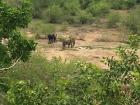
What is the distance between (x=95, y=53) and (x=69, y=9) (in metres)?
11.0

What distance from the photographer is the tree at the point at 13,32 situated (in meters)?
11.1

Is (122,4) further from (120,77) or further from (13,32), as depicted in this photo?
(120,77)

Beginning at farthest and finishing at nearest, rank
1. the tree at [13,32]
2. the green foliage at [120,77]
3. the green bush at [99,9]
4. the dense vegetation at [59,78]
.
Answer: the green bush at [99,9], the tree at [13,32], the green foliage at [120,77], the dense vegetation at [59,78]

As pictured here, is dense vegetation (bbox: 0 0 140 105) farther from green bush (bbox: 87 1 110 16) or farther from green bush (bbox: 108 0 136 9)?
green bush (bbox: 108 0 136 9)

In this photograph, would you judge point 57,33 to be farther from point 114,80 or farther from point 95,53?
point 114,80

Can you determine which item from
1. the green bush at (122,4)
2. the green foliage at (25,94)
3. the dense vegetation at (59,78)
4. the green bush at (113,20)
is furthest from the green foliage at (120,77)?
the green bush at (122,4)

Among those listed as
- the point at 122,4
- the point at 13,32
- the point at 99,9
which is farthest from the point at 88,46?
the point at 13,32

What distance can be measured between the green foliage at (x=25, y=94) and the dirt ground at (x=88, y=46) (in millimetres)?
16892

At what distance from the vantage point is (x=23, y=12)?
36.6ft

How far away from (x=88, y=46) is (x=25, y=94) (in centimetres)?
2210

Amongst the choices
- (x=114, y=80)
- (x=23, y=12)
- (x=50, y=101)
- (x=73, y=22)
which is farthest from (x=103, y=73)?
(x=73, y=22)

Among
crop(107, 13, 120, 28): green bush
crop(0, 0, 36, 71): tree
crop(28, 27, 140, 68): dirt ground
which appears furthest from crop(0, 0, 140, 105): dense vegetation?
crop(107, 13, 120, 28): green bush

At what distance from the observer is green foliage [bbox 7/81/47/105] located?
23.1 feet

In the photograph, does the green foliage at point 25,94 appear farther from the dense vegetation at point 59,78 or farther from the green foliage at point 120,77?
the green foliage at point 120,77
